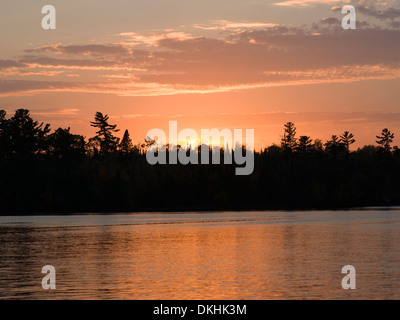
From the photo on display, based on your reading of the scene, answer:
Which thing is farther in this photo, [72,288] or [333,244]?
[333,244]

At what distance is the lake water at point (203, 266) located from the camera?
42.8 meters

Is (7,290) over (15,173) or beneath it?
beneath

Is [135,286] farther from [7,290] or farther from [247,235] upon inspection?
[247,235]

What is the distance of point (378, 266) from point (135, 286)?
19.8m

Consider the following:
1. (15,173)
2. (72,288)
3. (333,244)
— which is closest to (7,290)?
(72,288)

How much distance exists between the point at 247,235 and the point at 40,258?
120 ft

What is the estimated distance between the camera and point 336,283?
45844 millimetres

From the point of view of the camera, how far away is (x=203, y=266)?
187 feet

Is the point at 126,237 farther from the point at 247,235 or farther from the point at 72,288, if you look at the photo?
the point at 72,288

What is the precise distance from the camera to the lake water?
42.8 m
